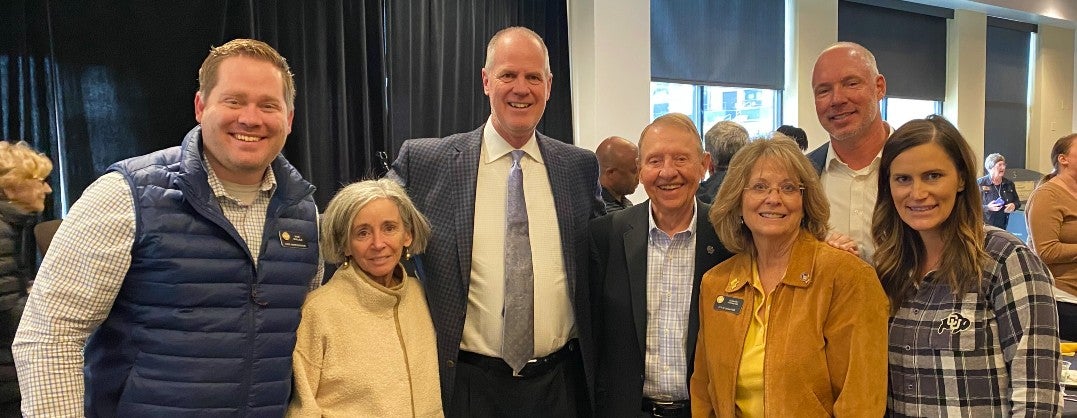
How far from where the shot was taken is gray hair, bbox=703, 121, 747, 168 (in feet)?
13.1

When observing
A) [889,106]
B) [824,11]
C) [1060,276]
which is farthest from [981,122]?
[1060,276]

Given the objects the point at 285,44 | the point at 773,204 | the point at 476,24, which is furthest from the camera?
the point at 476,24

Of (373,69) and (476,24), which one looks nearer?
(373,69)

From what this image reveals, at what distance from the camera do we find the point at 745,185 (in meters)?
2.01

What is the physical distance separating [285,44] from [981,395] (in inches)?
188

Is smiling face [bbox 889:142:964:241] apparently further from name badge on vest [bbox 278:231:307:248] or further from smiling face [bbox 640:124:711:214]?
name badge on vest [bbox 278:231:307:248]

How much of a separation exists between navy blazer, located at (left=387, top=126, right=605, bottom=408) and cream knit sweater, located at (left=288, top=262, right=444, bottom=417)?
0.16 metres

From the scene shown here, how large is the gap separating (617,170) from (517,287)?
6.84 feet

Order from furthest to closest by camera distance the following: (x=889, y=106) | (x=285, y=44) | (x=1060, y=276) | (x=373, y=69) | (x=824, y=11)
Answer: (x=889, y=106)
(x=824, y=11)
(x=373, y=69)
(x=285, y=44)
(x=1060, y=276)

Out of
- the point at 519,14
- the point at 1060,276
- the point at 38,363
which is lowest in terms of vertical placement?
the point at 1060,276

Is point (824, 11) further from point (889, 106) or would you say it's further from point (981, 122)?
point (981, 122)

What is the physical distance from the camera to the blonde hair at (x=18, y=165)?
3506 millimetres

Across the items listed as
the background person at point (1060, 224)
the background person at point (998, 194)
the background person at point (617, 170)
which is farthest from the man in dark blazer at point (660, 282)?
the background person at point (998, 194)

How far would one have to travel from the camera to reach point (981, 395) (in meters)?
1.81
